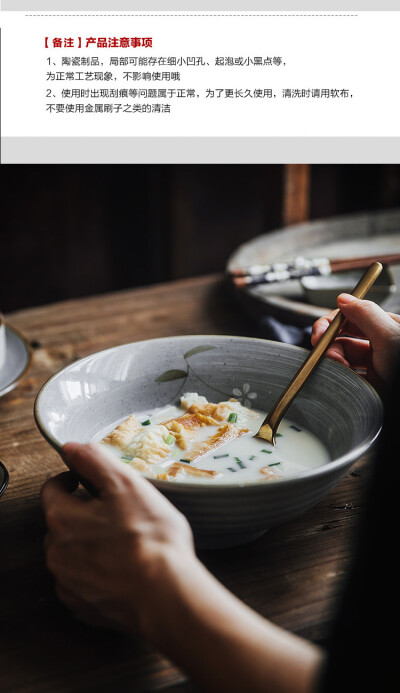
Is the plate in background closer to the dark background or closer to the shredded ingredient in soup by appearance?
the shredded ingredient in soup

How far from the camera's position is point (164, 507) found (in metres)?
0.63

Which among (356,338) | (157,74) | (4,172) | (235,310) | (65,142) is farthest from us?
(4,172)

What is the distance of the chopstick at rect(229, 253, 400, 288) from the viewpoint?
1668 mm

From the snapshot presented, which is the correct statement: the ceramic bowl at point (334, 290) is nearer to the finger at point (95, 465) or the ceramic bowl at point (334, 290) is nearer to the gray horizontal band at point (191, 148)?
the gray horizontal band at point (191, 148)

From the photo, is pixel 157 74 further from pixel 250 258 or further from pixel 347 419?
pixel 347 419

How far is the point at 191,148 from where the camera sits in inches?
80.0

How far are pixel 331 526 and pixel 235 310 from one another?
925mm

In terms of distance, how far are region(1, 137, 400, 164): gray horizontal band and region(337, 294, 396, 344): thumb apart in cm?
120

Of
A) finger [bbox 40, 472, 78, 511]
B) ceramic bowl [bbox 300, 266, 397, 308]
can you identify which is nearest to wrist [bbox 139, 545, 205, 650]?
finger [bbox 40, 472, 78, 511]

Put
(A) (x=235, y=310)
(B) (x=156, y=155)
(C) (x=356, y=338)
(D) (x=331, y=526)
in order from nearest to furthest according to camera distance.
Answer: (D) (x=331, y=526), (C) (x=356, y=338), (A) (x=235, y=310), (B) (x=156, y=155)

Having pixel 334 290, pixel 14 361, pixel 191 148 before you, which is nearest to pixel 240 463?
pixel 14 361

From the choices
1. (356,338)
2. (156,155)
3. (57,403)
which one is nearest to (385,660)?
(57,403)

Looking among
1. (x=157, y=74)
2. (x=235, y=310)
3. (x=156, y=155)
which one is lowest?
(x=235, y=310)

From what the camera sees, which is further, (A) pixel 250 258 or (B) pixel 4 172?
(B) pixel 4 172
